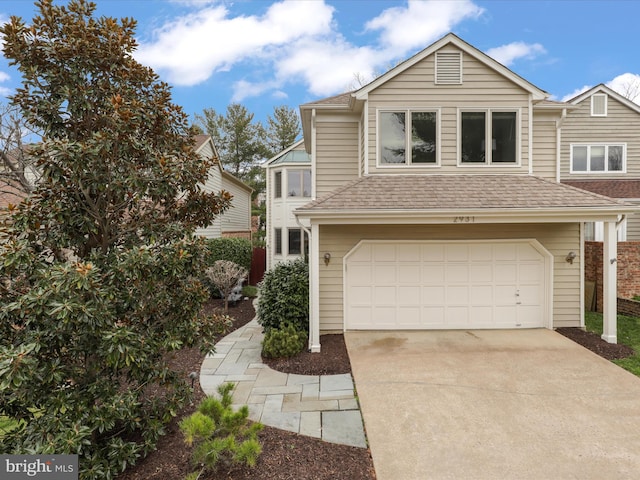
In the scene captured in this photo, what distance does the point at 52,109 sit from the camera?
3.72 metres

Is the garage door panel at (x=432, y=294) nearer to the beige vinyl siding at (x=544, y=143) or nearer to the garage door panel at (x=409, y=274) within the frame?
the garage door panel at (x=409, y=274)

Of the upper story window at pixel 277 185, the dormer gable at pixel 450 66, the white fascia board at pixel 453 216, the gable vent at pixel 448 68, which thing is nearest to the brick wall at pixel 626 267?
the white fascia board at pixel 453 216

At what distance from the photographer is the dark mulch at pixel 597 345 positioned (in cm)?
705

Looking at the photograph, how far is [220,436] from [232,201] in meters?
15.3

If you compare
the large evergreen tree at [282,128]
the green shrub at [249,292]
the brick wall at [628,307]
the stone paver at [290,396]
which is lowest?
the stone paver at [290,396]

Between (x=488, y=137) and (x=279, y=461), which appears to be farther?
(x=488, y=137)

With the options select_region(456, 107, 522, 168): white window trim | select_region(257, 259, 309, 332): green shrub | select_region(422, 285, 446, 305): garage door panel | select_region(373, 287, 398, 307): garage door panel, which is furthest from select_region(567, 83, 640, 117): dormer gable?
select_region(257, 259, 309, 332): green shrub

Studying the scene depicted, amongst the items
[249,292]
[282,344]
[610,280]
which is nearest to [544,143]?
[610,280]

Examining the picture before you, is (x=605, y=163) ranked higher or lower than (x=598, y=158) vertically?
lower

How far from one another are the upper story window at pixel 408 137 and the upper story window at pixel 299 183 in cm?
793

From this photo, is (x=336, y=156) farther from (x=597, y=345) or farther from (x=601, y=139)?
(x=601, y=139)

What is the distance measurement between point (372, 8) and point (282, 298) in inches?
477

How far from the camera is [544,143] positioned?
29.8 ft

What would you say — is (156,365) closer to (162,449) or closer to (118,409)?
(118,409)
